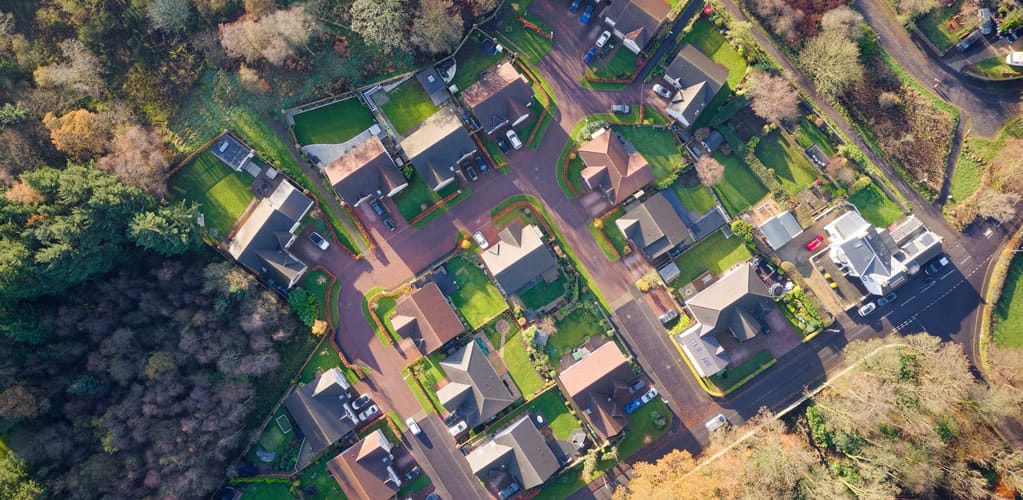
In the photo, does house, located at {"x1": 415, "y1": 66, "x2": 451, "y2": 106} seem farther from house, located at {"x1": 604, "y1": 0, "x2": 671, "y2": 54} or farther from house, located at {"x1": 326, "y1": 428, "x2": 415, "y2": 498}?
house, located at {"x1": 326, "y1": 428, "x2": 415, "y2": 498}

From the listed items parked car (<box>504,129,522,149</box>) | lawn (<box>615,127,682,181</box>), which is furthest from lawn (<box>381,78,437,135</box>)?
lawn (<box>615,127,682,181</box>)

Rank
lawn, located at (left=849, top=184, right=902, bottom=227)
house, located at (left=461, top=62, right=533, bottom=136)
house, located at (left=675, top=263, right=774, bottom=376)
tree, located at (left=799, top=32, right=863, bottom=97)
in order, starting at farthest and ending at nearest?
lawn, located at (left=849, top=184, right=902, bottom=227)
tree, located at (left=799, top=32, right=863, bottom=97)
house, located at (left=675, top=263, right=774, bottom=376)
house, located at (left=461, top=62, right=533, bottom=136)

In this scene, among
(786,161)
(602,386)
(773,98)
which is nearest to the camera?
(602,386)

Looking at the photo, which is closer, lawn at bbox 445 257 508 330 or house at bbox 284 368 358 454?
house at bbox 284 368 358 454

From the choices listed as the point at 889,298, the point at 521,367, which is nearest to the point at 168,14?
the point at 521,367

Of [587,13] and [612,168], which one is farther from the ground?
[587,13]

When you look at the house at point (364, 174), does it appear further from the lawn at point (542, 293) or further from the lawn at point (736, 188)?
the lawn at point (736, 188)

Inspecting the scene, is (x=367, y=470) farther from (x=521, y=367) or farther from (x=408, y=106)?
(x=408, y=106)
